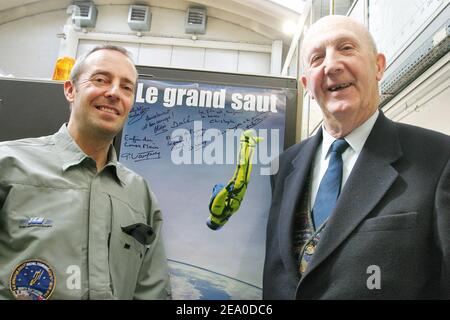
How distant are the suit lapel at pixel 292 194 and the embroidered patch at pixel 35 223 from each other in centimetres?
72

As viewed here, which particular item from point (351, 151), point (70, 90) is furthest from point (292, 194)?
point (70, 90)

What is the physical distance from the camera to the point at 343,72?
1.06 meters

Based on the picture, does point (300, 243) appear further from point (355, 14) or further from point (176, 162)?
point (355, 14)

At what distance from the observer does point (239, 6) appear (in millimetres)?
4578

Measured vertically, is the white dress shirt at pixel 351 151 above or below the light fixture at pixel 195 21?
below

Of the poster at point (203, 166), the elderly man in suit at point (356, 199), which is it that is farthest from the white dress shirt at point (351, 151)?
the poster at point (203, 166)

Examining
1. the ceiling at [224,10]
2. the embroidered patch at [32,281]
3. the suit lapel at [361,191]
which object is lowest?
the embroidered patch at [32,281]

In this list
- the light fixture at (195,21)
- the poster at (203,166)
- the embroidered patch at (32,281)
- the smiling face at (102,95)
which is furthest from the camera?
the light fixture at (195,21)

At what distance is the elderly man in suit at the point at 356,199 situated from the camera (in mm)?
853

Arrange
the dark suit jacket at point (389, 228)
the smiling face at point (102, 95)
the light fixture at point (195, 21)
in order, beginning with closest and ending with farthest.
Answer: the dark suit jacket at point (389, 228) → the smiling face at point (102, 95) → the light fixture at point (195, 21)

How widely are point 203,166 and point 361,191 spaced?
0.65 m

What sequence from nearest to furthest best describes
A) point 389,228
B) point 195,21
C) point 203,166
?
point 389,228 → point 203,166 → point 195,21

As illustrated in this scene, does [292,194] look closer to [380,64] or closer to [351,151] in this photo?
[351,151]

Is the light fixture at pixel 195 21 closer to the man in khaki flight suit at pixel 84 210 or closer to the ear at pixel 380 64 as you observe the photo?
the man in khaki flight suit at pixel 84 210
